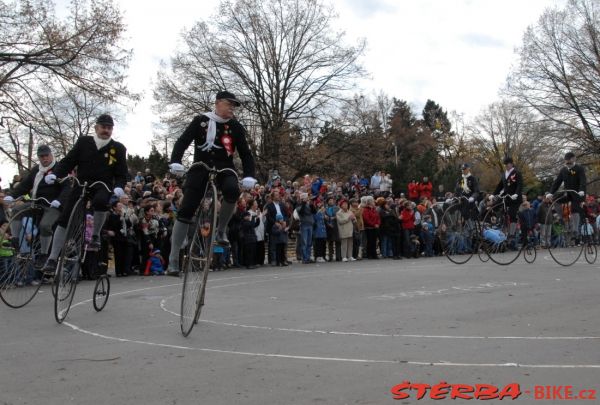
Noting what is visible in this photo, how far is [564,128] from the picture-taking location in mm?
45844

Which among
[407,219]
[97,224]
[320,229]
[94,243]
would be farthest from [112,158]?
[407,219]

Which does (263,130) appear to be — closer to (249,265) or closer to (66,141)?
(66,141)

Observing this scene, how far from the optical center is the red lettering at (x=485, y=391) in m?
4.69

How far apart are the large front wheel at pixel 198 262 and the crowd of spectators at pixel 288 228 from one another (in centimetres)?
833

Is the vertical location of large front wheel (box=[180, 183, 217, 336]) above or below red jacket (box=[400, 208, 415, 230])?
below

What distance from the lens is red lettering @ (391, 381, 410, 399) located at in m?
4.73

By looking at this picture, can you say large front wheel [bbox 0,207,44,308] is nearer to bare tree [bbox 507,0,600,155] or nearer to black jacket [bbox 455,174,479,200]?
black jacket [bbox 455,174,479,200]

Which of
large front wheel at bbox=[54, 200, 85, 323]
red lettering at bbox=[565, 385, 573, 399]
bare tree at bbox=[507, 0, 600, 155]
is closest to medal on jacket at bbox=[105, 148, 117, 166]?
large front wheel at bbox=[54, 200, 85, 323]

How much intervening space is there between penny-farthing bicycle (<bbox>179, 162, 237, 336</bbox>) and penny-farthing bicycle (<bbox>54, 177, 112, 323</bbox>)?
6.26 feet

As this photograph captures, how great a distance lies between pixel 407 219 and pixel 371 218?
135cm

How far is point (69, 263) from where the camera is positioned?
9.09m

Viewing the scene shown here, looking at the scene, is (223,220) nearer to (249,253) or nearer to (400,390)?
(400,390)

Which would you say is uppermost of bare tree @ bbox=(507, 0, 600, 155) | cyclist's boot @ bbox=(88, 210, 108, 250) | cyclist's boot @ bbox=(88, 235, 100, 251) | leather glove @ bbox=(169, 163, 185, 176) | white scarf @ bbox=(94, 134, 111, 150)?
bare tree @ bbox=(507, 0, 600, 155)

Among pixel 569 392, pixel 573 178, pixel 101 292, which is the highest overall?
pixel 573 178
